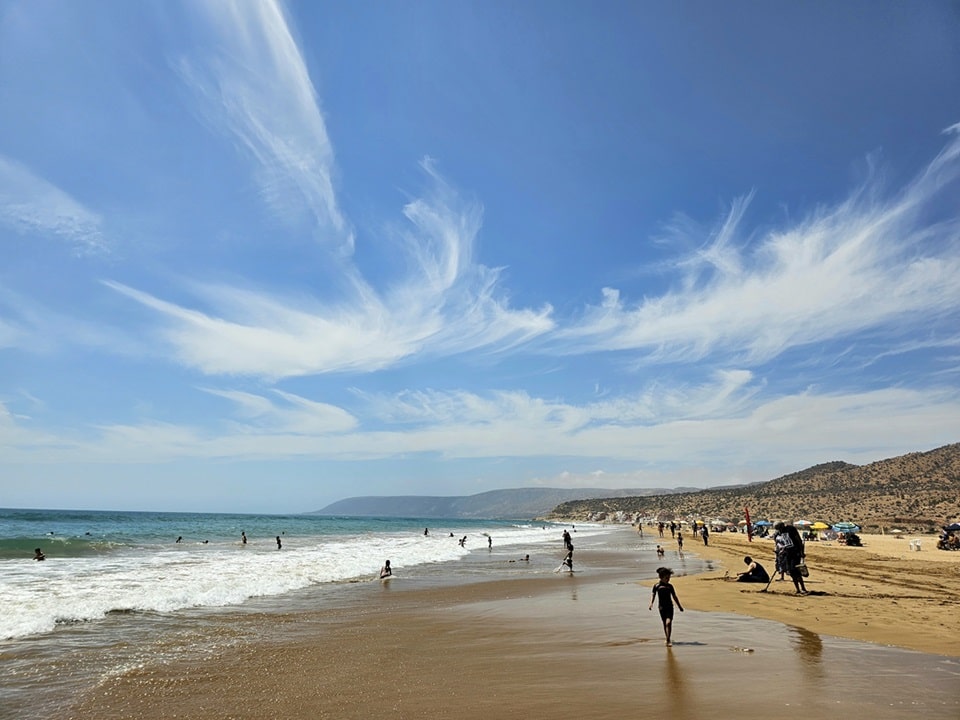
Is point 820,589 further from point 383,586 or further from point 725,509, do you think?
point 725,509

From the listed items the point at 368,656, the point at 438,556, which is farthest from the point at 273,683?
the point at 438,556

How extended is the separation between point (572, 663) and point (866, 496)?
84779 mm

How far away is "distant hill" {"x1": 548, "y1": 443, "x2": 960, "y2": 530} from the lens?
61250 millimetres

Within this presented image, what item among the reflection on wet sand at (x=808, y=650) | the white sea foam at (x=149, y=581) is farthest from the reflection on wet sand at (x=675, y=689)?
the white sea foam at (x=149, y=581)

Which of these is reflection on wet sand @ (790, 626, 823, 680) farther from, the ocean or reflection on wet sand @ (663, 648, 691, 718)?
the ocean

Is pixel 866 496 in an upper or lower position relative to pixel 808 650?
upper

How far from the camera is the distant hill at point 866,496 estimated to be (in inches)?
2411

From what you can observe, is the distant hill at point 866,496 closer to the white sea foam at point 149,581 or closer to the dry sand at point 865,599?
the dry sand at point 865,599

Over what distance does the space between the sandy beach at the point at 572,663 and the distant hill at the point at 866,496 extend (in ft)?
173

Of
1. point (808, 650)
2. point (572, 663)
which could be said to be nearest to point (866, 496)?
point (808, 650)

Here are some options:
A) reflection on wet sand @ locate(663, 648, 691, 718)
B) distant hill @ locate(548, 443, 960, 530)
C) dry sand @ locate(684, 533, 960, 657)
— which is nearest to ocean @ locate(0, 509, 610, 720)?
reflection on wet sand @ locate(663, 648, 691, 718)

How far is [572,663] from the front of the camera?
397 inches

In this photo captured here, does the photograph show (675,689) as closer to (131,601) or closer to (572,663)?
(572,663)

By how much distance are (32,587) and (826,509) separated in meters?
83.9
